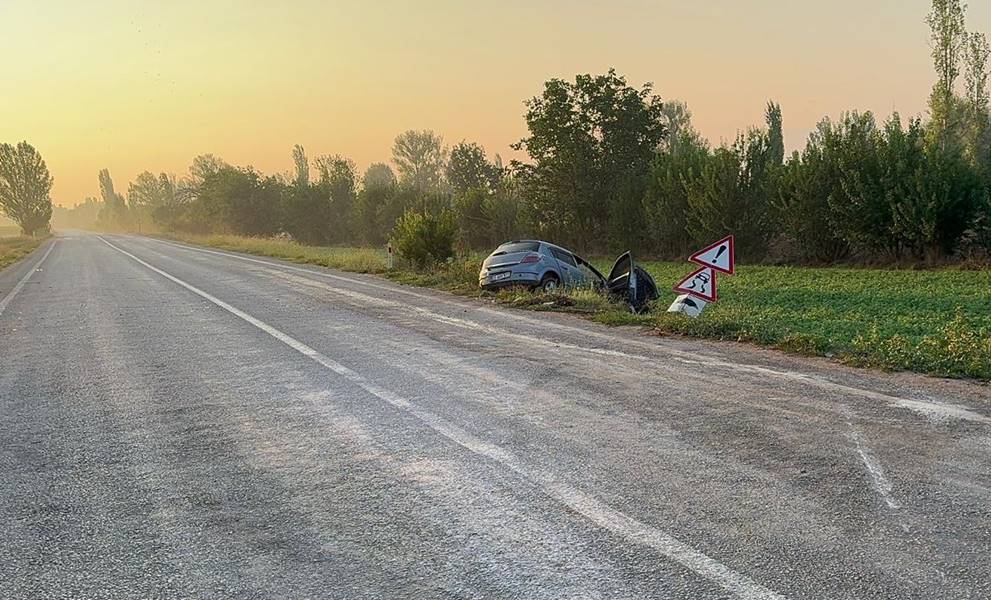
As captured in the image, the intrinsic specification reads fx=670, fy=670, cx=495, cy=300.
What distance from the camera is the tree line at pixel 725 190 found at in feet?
74.9

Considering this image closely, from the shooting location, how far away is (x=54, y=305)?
13.9 m

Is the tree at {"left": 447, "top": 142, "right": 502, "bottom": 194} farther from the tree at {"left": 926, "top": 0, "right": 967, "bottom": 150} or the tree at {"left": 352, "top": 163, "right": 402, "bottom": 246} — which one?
the tree at {"left": 926, "top": 0, "right": 967, "bottom": 150}

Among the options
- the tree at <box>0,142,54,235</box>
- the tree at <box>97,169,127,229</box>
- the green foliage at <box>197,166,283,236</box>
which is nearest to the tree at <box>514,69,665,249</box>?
the green foliage at <box>197,166,283,236</box>

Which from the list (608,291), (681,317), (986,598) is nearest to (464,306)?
(608,291)

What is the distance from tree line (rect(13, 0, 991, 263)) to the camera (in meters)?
22.8

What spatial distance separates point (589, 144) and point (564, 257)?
76.0 feet

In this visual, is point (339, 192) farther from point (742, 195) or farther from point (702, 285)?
point (702, 285)

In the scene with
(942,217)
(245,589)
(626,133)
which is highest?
(626,133)

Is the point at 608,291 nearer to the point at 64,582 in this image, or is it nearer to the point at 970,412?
the point at 970,412

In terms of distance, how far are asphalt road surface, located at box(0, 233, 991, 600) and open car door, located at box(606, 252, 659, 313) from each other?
489 cm

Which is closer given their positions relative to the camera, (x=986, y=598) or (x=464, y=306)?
(x=986, y=598)

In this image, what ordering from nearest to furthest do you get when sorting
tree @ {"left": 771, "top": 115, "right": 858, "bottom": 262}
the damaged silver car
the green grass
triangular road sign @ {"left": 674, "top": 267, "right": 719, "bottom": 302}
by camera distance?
triangular road sign @ {"left": 674, "top": 267, "right": 719, "bottom": 302}, the damaged silver car, tree @ {"left": 771, "top": 115, "right": 858, "bottom": 262}, the green grass

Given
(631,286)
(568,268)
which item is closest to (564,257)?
(568,268)

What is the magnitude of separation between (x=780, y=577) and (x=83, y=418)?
209 inches
